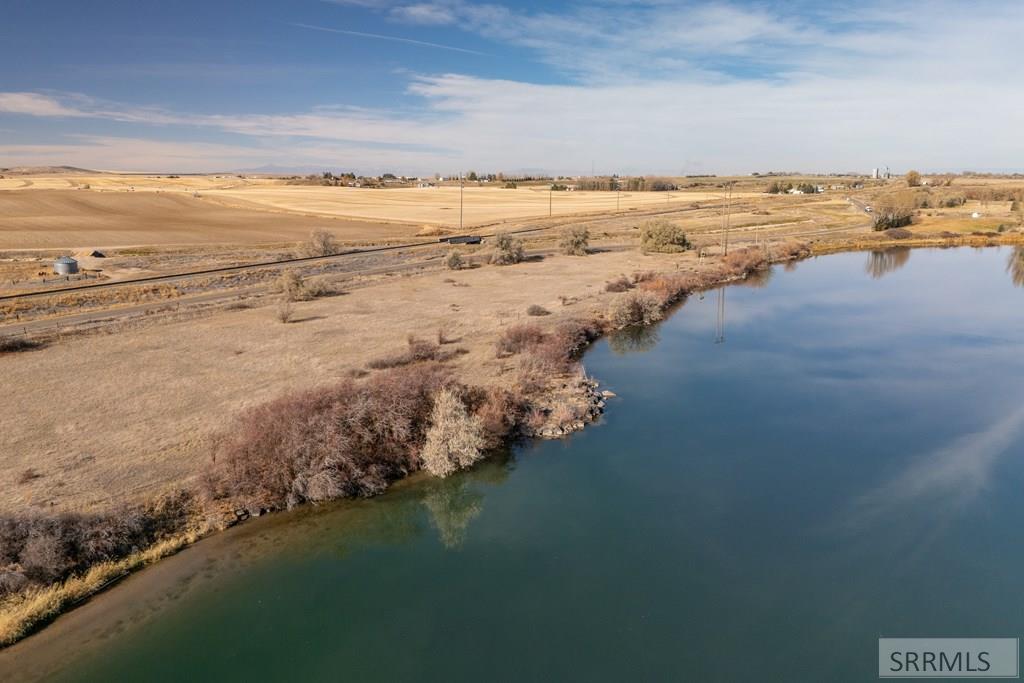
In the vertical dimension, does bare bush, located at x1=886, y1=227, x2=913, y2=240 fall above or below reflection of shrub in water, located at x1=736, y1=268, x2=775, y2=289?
above

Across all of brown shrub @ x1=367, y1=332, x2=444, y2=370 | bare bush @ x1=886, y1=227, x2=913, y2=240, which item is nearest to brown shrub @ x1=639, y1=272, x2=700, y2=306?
brown shrub @ x1=367, y1=332, x2=444, y2=370

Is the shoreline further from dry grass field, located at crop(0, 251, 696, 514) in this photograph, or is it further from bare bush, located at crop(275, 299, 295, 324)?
bare bush, located at crop(275, 299, 295, 324)

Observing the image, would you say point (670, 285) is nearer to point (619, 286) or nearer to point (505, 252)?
point (619, 286)

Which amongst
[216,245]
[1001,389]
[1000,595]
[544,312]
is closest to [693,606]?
[1000,595]

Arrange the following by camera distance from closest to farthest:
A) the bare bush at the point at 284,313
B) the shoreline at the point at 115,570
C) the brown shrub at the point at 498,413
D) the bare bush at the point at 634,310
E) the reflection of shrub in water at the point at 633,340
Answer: the shoreline at the point at 115,570 < the brown shrub at the point at 498,413 < the reflection of shrub in water at the point at 633,340 < the bare bush at the point at 284,313 < the bare bush at the point at 634,310

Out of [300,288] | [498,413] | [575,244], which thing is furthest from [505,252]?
[498,413]

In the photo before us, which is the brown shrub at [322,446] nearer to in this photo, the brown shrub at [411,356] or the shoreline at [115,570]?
the shoreline at [115,570]

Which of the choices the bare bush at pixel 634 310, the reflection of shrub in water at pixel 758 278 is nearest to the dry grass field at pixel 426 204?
the reflection of shrub in water at pixel 758 278
